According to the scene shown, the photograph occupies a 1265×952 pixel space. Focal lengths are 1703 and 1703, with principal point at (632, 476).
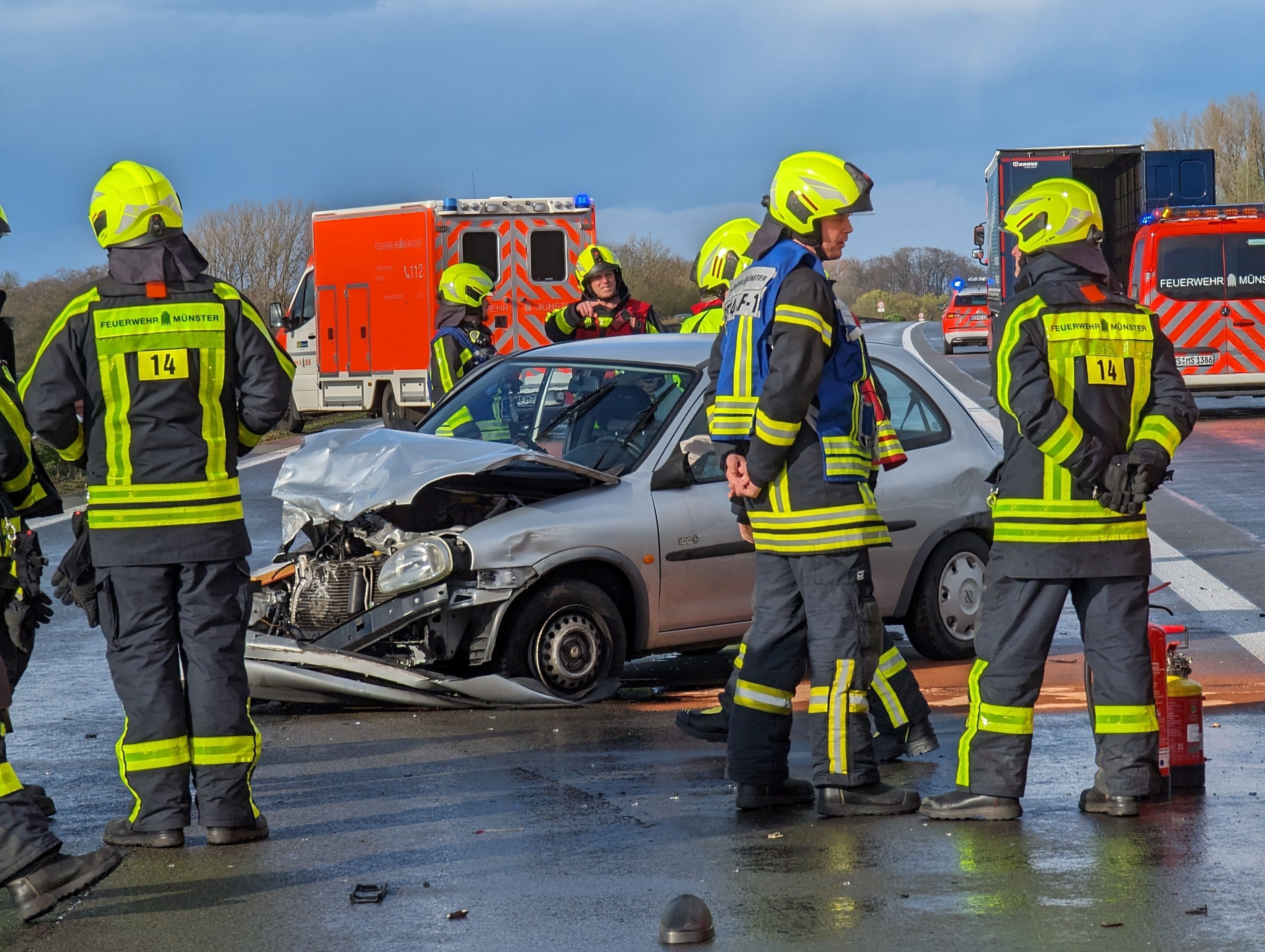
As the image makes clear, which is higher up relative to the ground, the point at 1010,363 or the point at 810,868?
the point at 1010,363

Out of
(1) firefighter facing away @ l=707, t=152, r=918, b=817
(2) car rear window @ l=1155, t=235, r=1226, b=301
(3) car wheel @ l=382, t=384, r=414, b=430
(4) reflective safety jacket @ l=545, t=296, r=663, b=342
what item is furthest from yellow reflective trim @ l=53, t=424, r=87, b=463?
(3) car wheel @ l=382, t=384, r=414, b=430

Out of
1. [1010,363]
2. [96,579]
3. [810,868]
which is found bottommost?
[810,868]

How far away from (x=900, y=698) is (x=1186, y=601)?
4.23 m

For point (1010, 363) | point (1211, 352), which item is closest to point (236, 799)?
point (1010, 363)

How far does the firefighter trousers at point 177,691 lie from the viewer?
5008mm

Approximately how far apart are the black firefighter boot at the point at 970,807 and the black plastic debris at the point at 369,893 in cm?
167

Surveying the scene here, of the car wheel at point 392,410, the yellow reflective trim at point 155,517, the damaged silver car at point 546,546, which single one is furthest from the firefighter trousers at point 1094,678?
the car wheel at point 392,410

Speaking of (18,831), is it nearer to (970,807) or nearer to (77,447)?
(77,447)

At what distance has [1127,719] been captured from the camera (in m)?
4.99

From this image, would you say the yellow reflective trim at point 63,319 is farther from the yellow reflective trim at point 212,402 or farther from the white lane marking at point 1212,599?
the white lane marking at point 1212,599

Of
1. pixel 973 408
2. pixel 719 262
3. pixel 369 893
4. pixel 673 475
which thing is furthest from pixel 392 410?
pixel 369 893

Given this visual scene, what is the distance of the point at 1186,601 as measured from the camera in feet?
30.6

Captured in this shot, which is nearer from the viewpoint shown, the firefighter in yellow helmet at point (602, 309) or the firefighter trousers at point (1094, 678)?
the firefighter trousers at point (1094, 678)

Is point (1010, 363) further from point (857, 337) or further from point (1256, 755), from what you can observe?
point (1256, 755)
